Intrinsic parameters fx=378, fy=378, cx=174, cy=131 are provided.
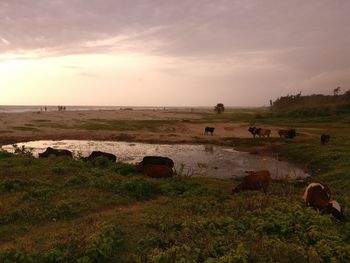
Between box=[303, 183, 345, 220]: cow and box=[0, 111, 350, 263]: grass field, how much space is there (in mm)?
265

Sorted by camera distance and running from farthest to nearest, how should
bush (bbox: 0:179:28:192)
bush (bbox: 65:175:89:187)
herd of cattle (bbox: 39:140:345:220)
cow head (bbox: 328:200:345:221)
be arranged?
bush (bbox: 65:175:89:187) → bush (bbox: 0:179:28:192) → herd of cattle (bbox: 39:140:345:220) → cow head (bbox: 328:200:345:221)

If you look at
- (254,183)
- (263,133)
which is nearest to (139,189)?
(254,183)

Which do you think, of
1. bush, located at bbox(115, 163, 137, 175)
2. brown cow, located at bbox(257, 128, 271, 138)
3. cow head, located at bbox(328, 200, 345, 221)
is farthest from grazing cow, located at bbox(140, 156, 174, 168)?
brown cow, located at bbox(257, 128, 271, 138)

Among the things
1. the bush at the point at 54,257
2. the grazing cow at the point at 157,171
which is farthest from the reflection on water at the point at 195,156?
the bush at the point at 54,257

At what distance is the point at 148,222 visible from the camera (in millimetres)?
9102

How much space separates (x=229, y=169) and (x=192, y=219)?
39.6 ft

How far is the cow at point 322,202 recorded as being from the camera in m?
9.71

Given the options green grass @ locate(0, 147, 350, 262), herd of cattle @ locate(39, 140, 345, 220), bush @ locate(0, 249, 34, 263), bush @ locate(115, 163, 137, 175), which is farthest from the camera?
bush @ locate(115, 163, 137, 175)

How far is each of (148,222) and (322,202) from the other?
4758 millimetres

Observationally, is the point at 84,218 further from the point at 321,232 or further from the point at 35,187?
the point at 321,232

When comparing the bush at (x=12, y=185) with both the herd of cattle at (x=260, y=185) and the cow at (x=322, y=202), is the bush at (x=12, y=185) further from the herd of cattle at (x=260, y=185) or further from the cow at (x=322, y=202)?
the cow at (x=322, y=202)

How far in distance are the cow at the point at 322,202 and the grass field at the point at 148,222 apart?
0.27 m

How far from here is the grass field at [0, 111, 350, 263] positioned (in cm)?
721

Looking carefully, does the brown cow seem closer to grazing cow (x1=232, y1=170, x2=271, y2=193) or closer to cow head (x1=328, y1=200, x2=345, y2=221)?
grazing cow (x1=232, y1=170, x2=271, y2=193)
